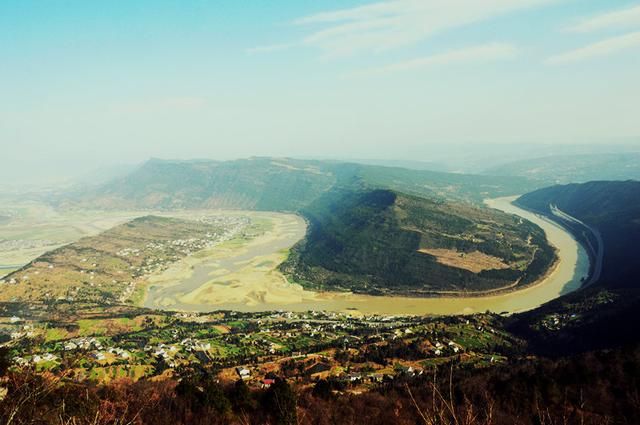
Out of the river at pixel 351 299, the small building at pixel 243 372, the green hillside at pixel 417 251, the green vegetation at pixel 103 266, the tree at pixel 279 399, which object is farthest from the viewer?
the green hillside at pixel 417 251

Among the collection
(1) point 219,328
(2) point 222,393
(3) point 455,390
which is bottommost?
(1) point 219,328

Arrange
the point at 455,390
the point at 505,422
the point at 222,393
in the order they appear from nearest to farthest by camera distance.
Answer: the point at 505,422 → the point at 222,393 → the point at 455,390

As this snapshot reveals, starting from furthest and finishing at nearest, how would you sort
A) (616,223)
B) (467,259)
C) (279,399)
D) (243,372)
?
(616,223), (467,259), (243,372), (279,399)

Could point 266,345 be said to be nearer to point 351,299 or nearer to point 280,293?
point 280,293

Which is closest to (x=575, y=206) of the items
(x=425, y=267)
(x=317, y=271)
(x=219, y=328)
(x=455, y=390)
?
(x=425, y=267)

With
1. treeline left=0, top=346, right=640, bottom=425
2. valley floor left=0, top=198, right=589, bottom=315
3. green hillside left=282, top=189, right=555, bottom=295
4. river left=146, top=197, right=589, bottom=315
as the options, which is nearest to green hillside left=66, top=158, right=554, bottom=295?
green hillside left=282, top=189, right=555, bottom=295

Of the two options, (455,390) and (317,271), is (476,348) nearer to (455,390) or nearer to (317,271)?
(455,390)

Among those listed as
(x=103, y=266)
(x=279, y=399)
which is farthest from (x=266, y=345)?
(x=103, y=266)

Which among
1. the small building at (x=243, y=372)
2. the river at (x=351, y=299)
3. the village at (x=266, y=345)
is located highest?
the small building at (x=243, y=372)

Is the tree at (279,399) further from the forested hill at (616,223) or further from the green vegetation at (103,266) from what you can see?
the green vegetation at (103,266)

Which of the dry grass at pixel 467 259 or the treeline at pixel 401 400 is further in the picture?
the dry grass at pixel 467 259

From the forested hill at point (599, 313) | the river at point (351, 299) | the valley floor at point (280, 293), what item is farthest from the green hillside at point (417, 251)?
the forested hill at point (599, 313)
